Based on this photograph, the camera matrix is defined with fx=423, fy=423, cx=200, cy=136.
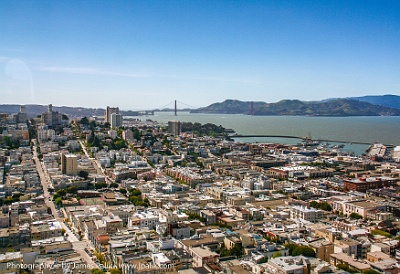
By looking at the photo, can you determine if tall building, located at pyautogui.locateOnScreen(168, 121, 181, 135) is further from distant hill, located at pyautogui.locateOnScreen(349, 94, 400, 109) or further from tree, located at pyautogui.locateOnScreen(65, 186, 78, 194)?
distant hill, located at pyautogui.locateOnScreen(349, 94, 400, 109)

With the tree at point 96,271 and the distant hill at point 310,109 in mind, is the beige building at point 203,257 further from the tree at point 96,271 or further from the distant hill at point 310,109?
the distant hill at point 310,109

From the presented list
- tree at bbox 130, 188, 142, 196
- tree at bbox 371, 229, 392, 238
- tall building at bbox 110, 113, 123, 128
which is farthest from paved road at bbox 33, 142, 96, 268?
tall building at bbox 110, 113, 123, 128

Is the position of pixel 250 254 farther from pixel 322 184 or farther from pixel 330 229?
pixel 322 184

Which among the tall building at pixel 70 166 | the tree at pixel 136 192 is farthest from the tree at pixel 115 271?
the tall building at pixel 70 166

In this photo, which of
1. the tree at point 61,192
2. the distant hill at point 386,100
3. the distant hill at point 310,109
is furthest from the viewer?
the distant hill at point 386,100

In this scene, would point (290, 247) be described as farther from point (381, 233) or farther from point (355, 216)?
point (355, 216)

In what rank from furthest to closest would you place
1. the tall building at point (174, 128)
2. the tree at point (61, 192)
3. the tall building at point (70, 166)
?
1. the tall building at point (174, 128)
2. the tall building at point (70, 166)
3. the tree at point (61, 192)

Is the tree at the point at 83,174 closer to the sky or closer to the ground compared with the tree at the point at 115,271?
closer to the sky

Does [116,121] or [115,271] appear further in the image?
[116,121]

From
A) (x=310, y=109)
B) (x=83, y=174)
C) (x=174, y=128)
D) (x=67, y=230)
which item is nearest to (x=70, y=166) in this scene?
(x=83, y=174)

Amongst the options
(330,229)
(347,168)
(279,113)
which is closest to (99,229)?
(330,229)
